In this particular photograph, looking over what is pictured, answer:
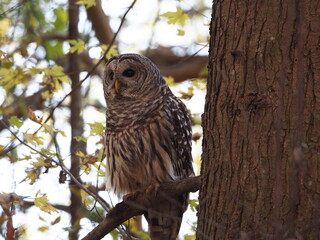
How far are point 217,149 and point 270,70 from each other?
46cm

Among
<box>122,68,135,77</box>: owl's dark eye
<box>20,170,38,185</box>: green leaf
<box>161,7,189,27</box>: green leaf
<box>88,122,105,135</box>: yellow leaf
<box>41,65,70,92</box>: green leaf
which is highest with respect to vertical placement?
<box>161,7,189,27</box>: green leaf

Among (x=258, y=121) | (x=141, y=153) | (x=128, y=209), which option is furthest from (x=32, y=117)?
(x=258, y=121)

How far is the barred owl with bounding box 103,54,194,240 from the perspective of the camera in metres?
4.62

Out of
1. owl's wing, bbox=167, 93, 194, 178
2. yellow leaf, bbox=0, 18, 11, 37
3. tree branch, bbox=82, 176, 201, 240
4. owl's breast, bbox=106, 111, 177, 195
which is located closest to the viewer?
tree branch, bbox=82, 176, 201, 240

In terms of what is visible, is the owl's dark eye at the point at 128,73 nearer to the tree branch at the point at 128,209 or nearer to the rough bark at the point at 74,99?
the rough bark at the point at 74,99

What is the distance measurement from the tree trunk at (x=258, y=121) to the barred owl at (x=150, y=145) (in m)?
1.57

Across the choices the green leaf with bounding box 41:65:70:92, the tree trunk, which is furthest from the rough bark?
the tree trunk

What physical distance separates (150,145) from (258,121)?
187 cm

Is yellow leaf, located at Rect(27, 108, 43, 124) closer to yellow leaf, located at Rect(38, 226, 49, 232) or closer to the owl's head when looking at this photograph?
the owl's head

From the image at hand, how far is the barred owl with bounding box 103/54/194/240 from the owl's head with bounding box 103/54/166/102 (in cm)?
1

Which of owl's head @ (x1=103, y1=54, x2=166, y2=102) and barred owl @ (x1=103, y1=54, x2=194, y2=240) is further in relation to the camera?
owl's head @ (x1=103, y1=54, x2=166, y2=102)

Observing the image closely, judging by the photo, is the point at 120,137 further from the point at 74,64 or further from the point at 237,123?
the point at 74,64

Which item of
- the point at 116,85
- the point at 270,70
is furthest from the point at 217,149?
the point at 116,85

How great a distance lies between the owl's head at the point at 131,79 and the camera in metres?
5.16
